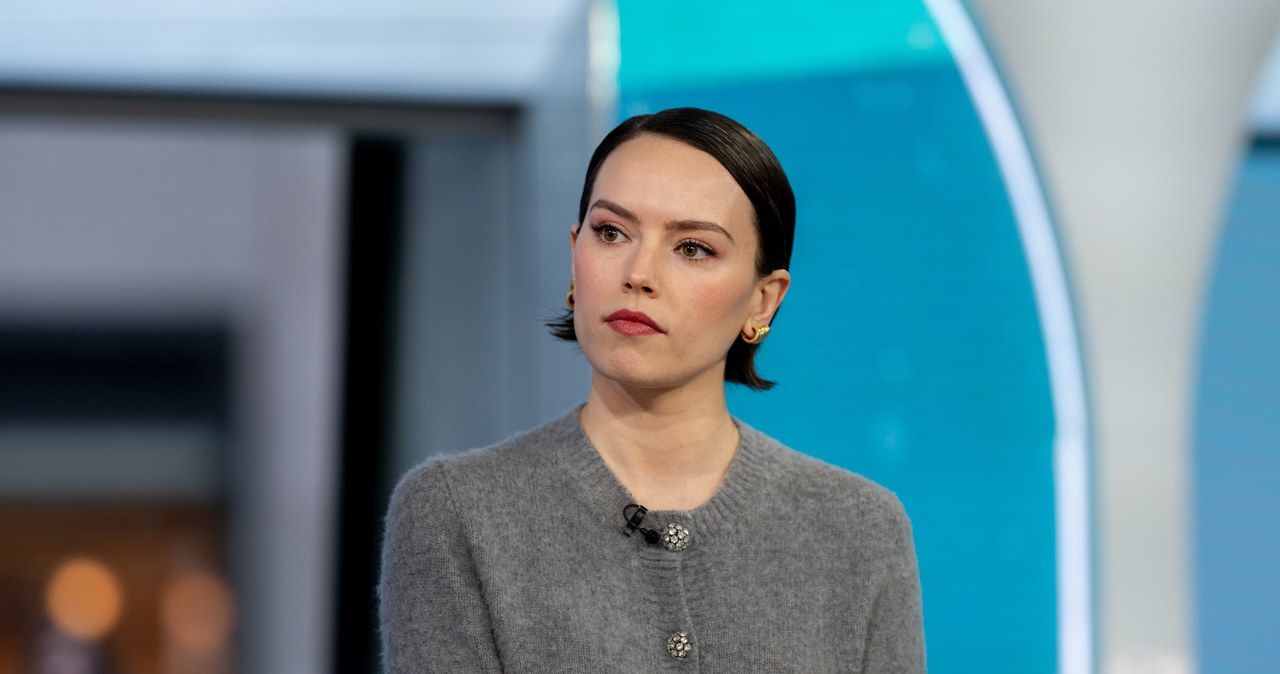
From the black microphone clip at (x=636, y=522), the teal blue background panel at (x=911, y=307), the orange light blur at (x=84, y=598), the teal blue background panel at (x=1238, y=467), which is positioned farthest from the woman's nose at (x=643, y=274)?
the orange light blur at (x=84, y=598)

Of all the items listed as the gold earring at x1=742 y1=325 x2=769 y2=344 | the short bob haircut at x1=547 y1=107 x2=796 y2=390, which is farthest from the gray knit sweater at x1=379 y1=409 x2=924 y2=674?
the short bob haircut at x1=547 y1=107 x2=796 y2=390

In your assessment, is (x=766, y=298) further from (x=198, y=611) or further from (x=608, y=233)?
(x=198, y=611)

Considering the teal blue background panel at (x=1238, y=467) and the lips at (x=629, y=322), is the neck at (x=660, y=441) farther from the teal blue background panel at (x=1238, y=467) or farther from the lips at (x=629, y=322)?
the teal blue background panel at (x=1238, y=467)

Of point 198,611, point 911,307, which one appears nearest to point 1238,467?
point 911,307

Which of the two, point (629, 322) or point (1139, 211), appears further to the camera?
point (1139, 211)

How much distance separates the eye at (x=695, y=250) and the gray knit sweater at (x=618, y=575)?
0.21 meters

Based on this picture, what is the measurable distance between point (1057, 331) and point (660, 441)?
1587 mm

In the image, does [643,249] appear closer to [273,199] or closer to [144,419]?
[273,199]

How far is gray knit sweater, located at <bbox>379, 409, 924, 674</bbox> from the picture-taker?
1355 millimetres

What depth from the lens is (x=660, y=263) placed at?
51.9 inches

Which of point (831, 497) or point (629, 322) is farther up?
point (629, 322)

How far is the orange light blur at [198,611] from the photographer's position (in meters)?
5.21

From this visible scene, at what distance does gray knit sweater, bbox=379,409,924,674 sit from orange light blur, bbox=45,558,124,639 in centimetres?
435

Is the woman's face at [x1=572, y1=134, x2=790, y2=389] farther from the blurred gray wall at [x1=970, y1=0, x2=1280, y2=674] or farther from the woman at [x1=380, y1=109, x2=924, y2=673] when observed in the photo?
the blurred gray wall at [x1=970, y1=0, x2=1280, y2=674]
